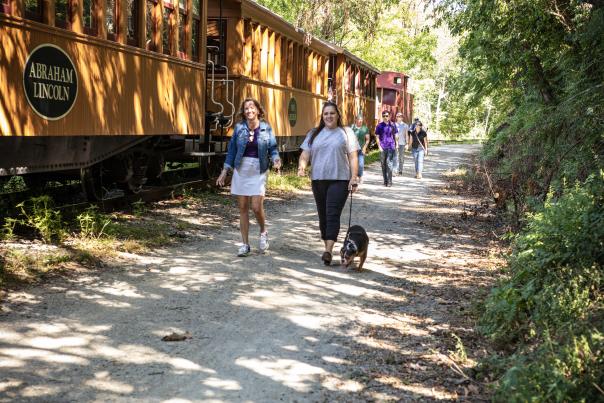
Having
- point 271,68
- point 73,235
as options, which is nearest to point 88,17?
point 73,235

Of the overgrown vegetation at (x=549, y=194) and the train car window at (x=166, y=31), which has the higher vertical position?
the train car window at (x=166, y=31)

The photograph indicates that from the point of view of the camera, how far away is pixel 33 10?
8.23m

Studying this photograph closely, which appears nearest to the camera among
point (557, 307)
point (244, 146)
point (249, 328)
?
point (557, 307)

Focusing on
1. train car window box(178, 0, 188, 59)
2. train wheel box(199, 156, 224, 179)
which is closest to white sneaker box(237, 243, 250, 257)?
train car window box(178, 0, 188, 59)

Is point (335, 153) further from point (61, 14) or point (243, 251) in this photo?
point (61, 14)

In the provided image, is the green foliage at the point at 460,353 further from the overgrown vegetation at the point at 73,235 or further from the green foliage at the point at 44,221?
the green foliage at the point at 44,221

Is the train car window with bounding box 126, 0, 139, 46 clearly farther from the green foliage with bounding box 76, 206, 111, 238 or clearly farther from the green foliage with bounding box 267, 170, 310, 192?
the green foliage with bounding box 267, 170, 310, 192

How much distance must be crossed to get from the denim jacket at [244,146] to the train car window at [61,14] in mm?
2492

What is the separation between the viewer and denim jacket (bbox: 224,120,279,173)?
834 cm

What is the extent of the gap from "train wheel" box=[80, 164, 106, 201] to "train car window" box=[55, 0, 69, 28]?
91.9 inches

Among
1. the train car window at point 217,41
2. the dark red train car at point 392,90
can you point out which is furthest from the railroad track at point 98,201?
the dark red train car at point 392,90

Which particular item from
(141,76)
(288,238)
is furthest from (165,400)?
(141,76)

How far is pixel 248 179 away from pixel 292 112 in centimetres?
1110

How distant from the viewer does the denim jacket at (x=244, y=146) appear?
8.34 meters
